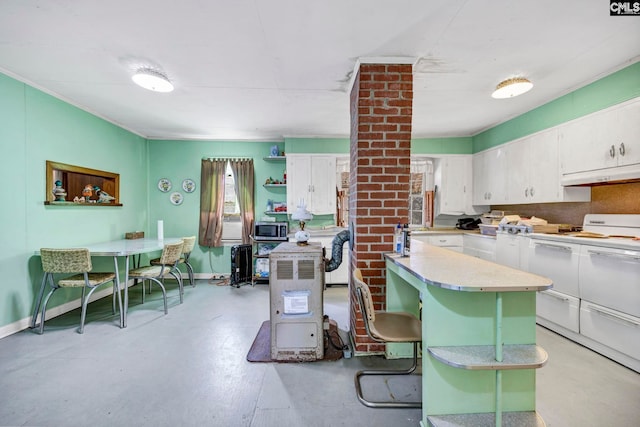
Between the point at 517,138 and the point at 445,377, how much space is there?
3.78 meters

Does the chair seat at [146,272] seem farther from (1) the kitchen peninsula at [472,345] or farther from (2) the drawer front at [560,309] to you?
(2) the drawer front at [560,309]

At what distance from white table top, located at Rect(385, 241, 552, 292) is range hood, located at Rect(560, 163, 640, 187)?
1.93m

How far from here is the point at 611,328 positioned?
2236 mm

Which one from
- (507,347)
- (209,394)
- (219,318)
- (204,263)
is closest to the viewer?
(507,347)

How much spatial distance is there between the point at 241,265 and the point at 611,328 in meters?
4.60

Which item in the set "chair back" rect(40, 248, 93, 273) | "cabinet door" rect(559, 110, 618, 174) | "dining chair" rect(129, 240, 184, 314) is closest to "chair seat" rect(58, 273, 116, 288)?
"chair back" rect(40, 248, 93, 273)

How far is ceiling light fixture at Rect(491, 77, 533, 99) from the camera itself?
2.73 metres

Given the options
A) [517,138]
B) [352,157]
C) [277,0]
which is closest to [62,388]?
[352,157]

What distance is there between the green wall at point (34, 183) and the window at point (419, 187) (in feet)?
17.6

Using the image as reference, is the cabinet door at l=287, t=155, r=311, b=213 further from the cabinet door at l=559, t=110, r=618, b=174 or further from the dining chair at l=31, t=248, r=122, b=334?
the cabinet door at l=559, t=110, r=618, b=174

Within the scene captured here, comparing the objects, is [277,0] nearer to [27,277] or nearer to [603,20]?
[603,20]

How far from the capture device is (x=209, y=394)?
1.88 meters

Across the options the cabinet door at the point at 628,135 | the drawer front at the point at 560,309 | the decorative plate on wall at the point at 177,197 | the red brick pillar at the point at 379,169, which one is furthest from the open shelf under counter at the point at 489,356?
the decorative plate on wall at the point at 177,197
